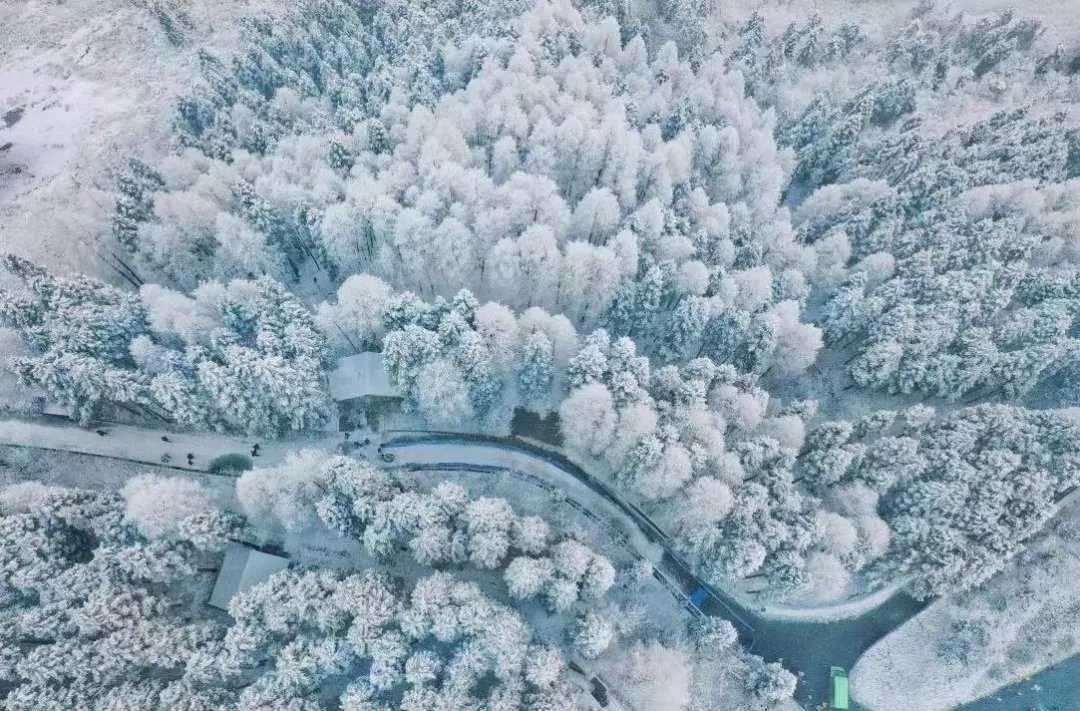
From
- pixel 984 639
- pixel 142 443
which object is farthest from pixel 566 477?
pixel 142 443

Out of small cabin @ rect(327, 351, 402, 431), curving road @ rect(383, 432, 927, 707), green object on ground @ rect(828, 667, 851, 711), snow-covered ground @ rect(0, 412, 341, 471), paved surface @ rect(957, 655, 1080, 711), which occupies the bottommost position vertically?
paved surface @ rect(957, 655, 1080, 711)

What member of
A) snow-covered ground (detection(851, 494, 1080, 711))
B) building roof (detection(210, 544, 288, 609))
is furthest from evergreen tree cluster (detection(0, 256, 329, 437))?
snow-covered ground (detection(851, 494, 1080, 711))

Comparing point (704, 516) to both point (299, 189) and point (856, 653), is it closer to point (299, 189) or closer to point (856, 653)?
point (856, 653)

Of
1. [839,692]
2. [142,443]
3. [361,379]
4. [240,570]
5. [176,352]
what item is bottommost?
[839,692]

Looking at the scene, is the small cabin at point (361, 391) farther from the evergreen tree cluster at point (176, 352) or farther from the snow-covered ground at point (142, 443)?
the snow-covered ground at point (142, 443)

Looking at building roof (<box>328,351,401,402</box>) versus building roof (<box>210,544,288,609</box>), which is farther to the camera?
building roof (<box>328,351,401,402</box>)

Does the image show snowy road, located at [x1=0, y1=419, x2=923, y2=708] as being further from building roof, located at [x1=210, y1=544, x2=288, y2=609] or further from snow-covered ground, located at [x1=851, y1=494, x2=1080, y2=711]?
building roof, located at [x1=210, y1=544, x2=288, y2=609]

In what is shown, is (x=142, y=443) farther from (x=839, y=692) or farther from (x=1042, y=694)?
(x=1042, y=694)
